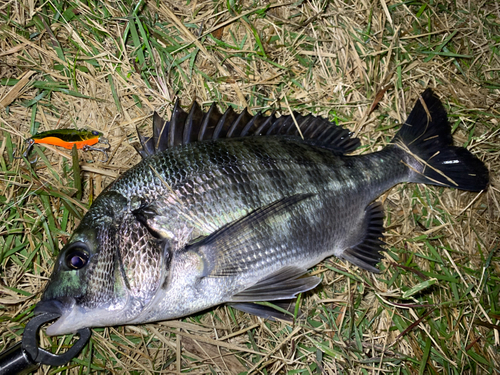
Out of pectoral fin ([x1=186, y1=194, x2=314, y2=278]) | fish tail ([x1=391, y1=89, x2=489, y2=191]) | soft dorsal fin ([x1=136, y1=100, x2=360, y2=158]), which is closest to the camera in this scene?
pectoral fin ([x1=186, y1=194, x2=314, y2=278])

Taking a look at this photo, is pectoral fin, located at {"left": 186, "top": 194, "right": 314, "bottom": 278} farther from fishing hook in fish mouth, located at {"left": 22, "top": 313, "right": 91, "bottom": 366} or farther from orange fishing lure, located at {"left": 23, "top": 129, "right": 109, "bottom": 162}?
orange fishing lure, located at {"left": 23, "top": 129, "right": 109, "bottom": 162}

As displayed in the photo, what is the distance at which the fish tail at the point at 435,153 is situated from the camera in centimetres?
272

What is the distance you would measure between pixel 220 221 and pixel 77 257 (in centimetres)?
80

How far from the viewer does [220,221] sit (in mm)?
2076

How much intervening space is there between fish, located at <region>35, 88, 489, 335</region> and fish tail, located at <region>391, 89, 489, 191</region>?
0.22 ft

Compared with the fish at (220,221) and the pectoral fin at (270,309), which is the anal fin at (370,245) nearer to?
the fish at (220,221)

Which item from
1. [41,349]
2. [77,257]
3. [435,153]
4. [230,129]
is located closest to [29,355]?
[41,349]

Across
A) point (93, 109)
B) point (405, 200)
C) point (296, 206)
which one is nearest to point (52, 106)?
point (93, 109)

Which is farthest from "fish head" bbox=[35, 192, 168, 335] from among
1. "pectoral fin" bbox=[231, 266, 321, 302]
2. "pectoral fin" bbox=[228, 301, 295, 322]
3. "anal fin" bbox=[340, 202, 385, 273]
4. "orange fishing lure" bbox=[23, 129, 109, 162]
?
"anal fin" bbox=[340, 202, 385, 273]

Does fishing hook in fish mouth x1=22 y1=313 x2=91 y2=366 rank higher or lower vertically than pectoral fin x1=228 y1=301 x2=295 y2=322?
higher

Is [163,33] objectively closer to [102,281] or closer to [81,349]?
[102,281]

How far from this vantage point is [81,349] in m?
2.28

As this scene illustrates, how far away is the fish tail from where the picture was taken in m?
A: 2.72

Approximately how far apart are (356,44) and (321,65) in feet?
1.17
